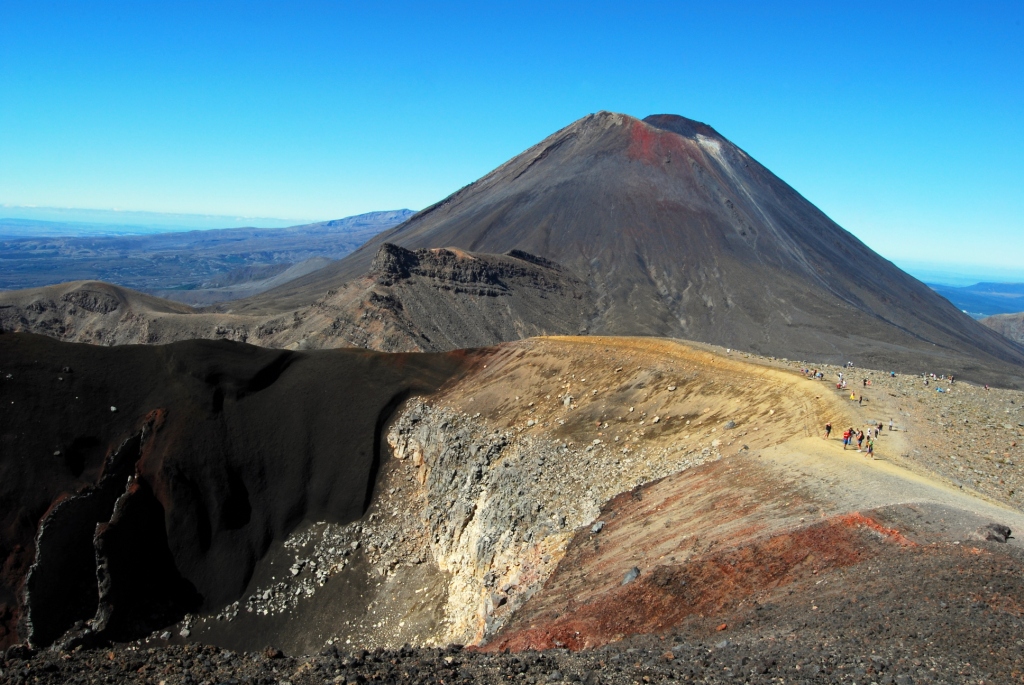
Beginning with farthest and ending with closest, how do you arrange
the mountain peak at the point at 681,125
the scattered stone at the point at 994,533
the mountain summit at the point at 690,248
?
the mountain peak at the point at 681,125
the mountain summit at the point at 690,248
the scattered stone at the point at 994,533

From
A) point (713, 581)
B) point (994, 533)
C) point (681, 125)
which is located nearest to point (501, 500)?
point (713, 581)

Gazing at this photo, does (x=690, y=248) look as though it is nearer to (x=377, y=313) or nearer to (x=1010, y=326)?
(x=377, y=313)

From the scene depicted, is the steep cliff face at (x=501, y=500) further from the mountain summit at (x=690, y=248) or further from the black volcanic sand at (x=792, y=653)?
the mountain summit at (x=690, y=248)

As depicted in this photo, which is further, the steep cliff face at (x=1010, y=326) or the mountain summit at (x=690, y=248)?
the steep cliff face at (x=1010, y=326)

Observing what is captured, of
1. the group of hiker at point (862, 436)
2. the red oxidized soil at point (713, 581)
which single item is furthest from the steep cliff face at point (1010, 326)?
the red oxidized soil at point (713, 581)

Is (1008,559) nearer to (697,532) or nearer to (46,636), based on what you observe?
(697,532)

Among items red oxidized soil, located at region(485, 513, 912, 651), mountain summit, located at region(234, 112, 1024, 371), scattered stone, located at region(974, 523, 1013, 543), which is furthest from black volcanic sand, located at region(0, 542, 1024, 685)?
mountain summit, located at region(234, 112, 1024, 371)

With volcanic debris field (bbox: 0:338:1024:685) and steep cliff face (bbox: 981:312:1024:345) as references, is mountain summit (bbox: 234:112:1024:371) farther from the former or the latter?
volcanic debris field (bbox: 0:338:1024:685)
